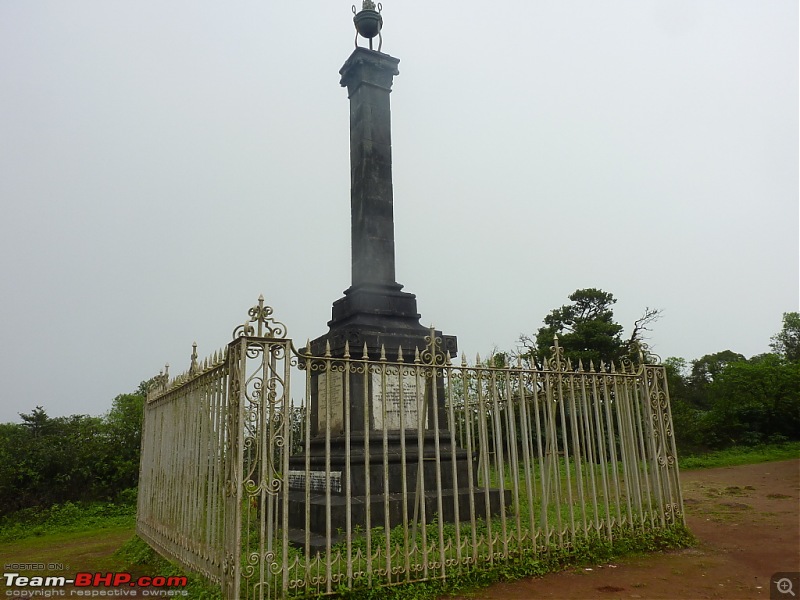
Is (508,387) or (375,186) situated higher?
(375,186)

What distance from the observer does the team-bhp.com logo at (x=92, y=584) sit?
555 centimetres

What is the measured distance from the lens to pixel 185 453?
6094mm

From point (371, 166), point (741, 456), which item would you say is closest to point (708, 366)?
point (741, 456)

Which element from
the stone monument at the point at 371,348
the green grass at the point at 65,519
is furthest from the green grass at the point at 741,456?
the green grass at the point at 65,519

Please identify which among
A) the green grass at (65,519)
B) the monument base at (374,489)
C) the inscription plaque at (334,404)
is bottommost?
the green grass at (65,519)

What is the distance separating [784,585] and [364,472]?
14.0ft

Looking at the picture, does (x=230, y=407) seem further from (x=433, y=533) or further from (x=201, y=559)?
(x=433, y=533)

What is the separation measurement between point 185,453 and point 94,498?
8943 mm

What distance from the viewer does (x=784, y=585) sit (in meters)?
5.43

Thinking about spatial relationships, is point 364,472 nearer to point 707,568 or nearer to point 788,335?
point 707,568

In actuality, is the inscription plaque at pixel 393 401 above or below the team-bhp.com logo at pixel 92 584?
above

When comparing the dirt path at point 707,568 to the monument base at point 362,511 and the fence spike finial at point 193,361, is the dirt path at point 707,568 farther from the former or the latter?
the fence spike finial at point 193,361

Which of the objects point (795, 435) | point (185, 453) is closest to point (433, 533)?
point (185, 453)

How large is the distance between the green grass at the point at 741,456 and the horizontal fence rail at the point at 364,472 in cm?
1289
